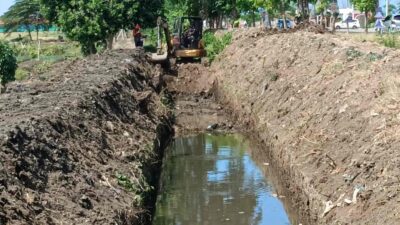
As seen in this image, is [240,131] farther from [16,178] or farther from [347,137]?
[16,178]

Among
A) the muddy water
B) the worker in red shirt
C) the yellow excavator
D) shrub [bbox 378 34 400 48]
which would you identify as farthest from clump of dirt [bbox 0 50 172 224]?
the worker in red shirt

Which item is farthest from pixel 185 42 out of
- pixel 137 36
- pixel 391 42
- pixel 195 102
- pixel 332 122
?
pixel 332 122

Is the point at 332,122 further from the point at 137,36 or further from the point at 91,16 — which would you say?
the point at 137,36

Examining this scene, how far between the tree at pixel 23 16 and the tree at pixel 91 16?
146 ft

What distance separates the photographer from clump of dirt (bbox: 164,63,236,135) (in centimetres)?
2177

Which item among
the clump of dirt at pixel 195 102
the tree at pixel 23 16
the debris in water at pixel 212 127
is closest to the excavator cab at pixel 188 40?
the clump of dirt at pixel 195 102

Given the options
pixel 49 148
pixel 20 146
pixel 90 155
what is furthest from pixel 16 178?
pixel 90 155

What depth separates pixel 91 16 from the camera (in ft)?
125

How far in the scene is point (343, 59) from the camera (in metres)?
16.1

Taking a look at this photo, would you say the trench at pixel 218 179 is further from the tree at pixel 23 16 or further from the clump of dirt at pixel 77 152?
the tree at pixel 23 16

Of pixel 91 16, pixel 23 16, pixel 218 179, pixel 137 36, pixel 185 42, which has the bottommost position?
pixel 218 179

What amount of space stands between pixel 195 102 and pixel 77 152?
16.8m

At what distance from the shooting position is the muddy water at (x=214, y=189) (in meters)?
12.4

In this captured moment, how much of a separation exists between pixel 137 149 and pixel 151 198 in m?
0.99
